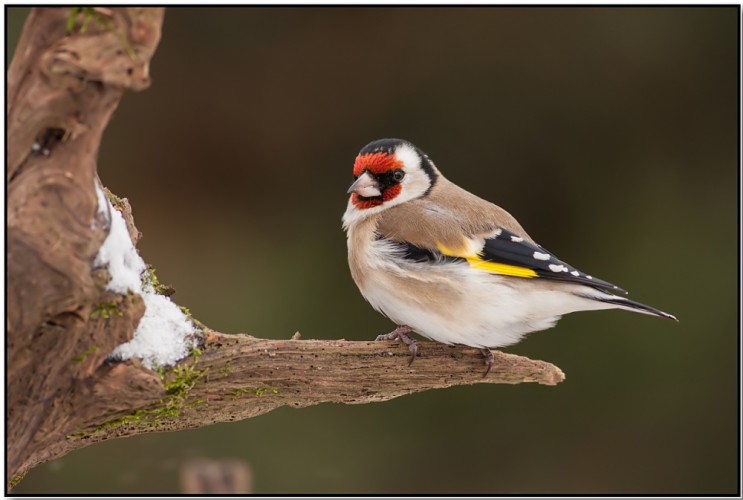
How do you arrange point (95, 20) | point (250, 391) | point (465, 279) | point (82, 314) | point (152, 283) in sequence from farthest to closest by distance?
point (465, 279), point (250, 391), point (152, 283), point (82, 314), point (95, 20)

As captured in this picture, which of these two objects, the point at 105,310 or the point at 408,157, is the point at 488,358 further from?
the point at 105,310

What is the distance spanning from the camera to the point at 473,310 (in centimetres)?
219

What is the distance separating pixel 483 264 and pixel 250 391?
668mm

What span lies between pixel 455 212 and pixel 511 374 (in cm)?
46

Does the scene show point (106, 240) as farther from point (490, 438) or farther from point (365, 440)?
point (490, 438)

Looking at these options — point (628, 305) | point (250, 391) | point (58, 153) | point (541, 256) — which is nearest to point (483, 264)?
point (541, 256)

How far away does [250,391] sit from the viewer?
207cm

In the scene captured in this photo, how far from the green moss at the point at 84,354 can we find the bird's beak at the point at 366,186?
0.94 m

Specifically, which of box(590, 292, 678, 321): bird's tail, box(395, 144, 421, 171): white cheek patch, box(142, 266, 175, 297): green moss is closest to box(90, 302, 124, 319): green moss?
box(142, 266, 175, 297): green moss

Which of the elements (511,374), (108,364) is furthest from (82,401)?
(511,374)

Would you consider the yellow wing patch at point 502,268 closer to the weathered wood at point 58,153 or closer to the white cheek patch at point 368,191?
the white cheek patch at point 368,191


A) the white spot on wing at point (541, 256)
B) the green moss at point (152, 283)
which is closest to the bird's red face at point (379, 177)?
the white spot on wing at point (541, 256)

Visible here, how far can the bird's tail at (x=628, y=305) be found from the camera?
83.1 inches

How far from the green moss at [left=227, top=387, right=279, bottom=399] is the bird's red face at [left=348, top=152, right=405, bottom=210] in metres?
0.66
